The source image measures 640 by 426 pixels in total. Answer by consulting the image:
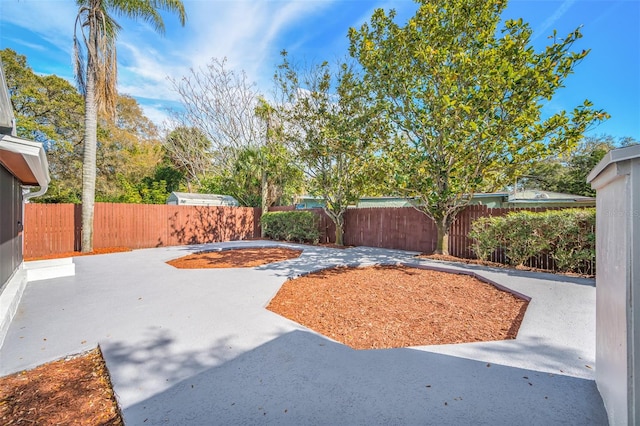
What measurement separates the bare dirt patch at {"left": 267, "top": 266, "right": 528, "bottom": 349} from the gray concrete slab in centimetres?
32

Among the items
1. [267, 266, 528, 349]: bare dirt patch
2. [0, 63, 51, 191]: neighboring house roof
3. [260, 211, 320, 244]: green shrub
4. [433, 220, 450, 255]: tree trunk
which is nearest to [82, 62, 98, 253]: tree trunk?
[0, 63, 51, 191]: neighboring house roof

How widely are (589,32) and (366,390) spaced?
7711 mm

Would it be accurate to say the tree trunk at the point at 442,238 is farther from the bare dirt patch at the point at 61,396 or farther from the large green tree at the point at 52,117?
the large green tree at the point at 52,117

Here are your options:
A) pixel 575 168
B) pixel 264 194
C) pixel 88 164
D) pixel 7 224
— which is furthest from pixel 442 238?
pixel 575 168

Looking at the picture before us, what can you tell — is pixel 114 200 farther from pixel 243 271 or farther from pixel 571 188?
pixel 571 188

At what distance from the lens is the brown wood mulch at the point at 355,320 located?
6.23ft

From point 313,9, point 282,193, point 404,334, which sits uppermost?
point 313,9

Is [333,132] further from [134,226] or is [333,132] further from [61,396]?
[134,226]

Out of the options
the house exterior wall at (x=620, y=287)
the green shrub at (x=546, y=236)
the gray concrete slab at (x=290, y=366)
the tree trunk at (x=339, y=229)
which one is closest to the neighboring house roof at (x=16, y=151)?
the gray concrete slab at (x=290, y=366)

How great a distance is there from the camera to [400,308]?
3.94m

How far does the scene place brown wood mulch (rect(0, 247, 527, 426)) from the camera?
6.23 ft

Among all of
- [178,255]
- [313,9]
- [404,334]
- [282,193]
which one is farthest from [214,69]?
[404,334]

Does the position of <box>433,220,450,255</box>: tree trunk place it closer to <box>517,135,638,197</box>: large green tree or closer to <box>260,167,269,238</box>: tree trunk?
<box>260,167,269,238</box>: tree trunk

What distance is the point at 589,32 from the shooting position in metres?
5.36
